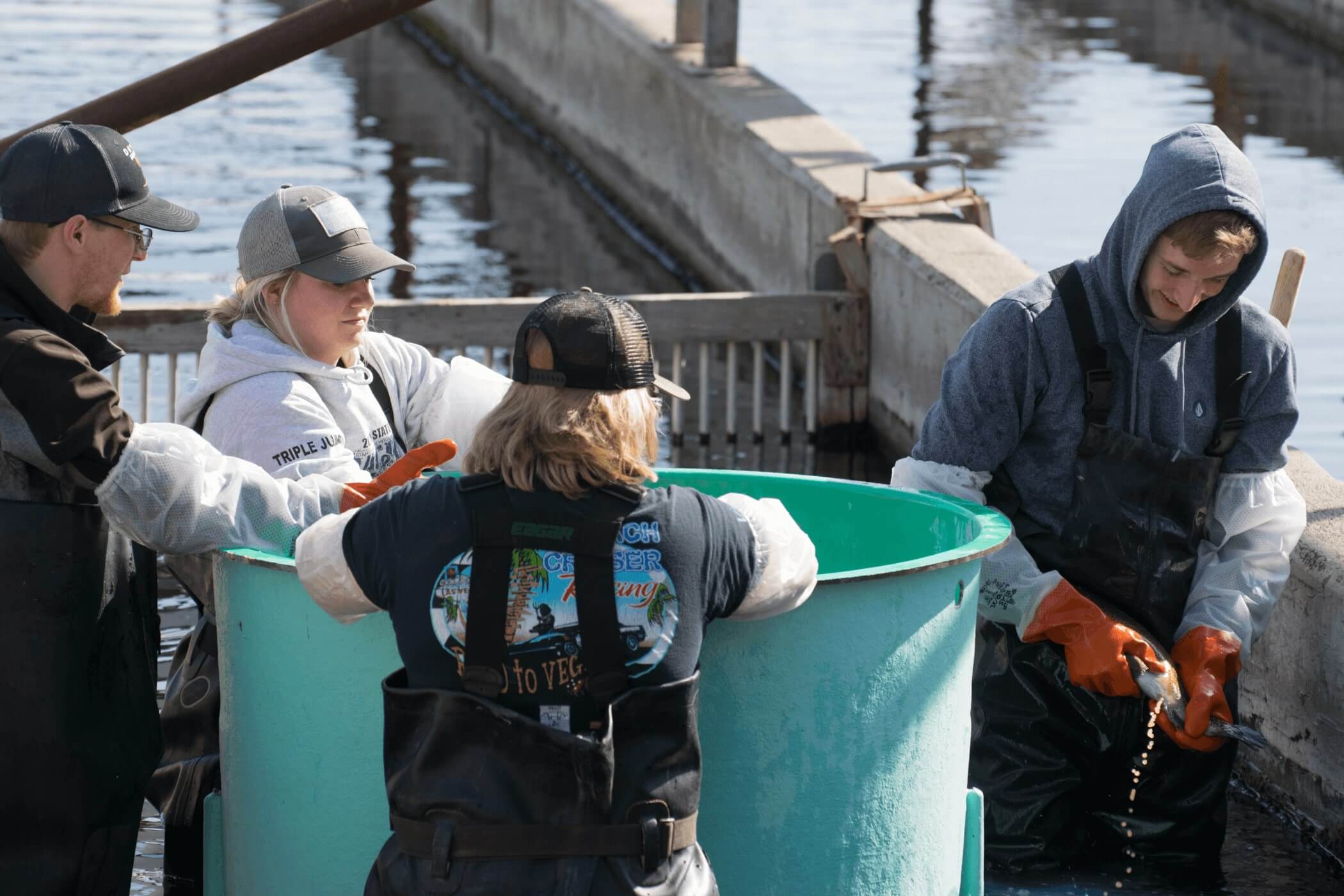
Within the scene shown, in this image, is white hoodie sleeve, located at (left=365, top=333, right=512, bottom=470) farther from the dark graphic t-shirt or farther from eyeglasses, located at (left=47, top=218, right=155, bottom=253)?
the dark graphic t-shirt

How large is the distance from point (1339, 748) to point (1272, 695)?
0.37m

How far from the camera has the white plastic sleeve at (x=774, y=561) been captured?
286cm

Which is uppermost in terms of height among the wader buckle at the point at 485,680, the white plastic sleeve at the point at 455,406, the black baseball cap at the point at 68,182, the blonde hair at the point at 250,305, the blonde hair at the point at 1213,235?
the black baseball cap at the point at 68,182

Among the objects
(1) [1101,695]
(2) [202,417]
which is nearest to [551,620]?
(2) [202,417]

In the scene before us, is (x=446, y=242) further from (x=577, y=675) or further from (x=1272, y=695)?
(x=577, y=675)

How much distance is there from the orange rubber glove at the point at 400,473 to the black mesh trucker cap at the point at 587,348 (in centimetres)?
55

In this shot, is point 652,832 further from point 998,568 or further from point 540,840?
point 998,568

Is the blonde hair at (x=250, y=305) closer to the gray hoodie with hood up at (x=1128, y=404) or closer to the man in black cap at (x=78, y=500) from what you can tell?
the man in black cap at (x=78, y=500)

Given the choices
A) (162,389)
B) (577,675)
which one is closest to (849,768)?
(577,675)

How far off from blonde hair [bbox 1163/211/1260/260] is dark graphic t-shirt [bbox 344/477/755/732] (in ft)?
4.33

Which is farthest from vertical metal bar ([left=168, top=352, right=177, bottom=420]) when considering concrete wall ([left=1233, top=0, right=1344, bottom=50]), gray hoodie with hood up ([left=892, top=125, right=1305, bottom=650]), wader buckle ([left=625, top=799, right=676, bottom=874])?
concrete wall ([left=1233, top=0, right=1344, bottom=50])

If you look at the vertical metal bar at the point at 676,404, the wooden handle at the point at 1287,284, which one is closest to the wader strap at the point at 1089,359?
the wooden handle at the point at 1287,284

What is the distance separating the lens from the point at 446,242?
12.7m

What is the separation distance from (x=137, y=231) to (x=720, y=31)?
30.9 ft
